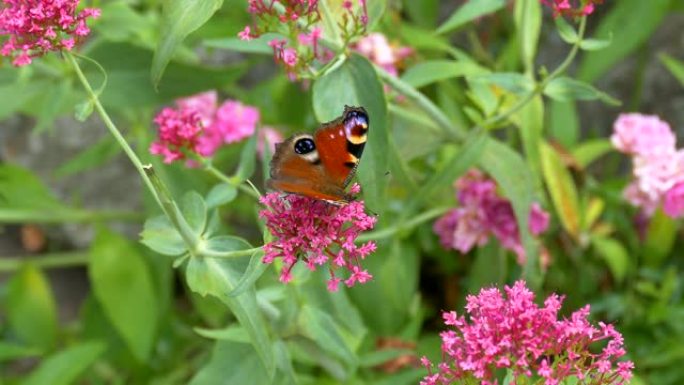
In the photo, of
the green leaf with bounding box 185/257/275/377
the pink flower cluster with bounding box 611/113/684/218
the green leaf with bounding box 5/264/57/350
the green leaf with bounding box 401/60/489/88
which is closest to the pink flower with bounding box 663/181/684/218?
the pink flower cluster with bounding box 611/113/684/218

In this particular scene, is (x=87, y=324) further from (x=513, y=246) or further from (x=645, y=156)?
(x=645, y=156)

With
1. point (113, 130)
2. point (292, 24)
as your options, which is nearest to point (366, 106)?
point (292, 24)

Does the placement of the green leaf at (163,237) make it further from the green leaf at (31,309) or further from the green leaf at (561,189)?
the green leaf at (31,309)

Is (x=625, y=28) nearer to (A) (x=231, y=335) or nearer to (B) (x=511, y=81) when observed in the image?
(B) (x=511, y=81)

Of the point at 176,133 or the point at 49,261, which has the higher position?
the point at 176,133

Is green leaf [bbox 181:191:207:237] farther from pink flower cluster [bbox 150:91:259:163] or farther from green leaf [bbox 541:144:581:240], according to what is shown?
green leaf [bbox 541:144:581:240]

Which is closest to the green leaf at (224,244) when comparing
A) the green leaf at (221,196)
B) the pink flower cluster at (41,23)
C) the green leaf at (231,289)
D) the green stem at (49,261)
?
the green leaf at (231,289)
